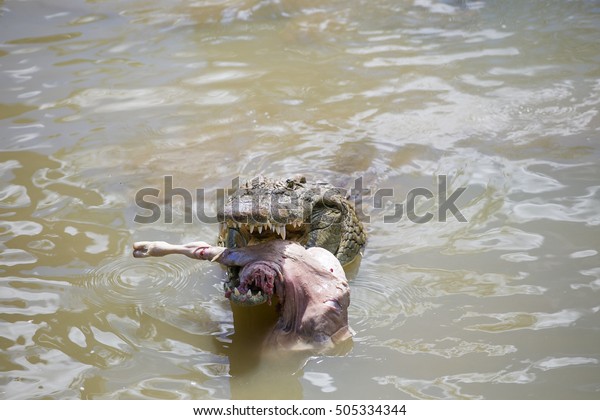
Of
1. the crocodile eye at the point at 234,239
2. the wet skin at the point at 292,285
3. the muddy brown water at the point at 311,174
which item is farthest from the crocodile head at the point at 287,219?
the muddy brown water at the point at 311,174

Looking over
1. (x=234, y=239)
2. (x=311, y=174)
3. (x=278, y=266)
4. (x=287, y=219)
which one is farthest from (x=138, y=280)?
(x=311, y=174)

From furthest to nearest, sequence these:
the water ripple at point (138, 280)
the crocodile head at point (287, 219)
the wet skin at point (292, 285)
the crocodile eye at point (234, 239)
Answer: the water ripple at point (138, 280)
the crocodile eye at point (234, 239)
the crocodile head at point (287, 219)
the wet skin at point (292, 285)

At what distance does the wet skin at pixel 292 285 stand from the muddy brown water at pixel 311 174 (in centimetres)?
13

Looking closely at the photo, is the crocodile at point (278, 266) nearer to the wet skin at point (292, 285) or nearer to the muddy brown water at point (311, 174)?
the wet skin at point (292, 285)

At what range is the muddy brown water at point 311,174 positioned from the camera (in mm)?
3881

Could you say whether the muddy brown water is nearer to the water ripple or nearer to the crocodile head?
the water ripple

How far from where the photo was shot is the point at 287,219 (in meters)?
4.30

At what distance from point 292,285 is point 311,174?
2247 mm

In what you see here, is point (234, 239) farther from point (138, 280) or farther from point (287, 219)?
point (138, 280)

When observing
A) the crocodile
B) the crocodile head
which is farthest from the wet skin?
the crocodile head

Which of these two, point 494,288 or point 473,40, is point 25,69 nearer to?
point 473,40

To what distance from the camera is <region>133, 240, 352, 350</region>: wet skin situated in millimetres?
3836

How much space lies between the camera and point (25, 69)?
26.9ft

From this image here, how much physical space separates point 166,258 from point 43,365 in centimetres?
131
